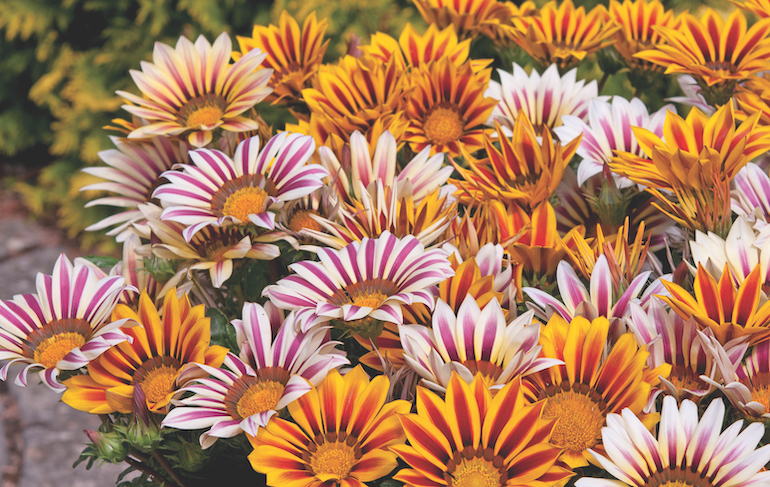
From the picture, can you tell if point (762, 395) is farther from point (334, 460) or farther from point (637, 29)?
point (637, 29)

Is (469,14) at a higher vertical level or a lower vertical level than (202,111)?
higher

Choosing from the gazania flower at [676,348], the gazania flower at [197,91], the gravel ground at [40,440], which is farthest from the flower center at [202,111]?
the gravel ground at [40,440]

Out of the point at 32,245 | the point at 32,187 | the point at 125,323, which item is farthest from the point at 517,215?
the point at 32,187

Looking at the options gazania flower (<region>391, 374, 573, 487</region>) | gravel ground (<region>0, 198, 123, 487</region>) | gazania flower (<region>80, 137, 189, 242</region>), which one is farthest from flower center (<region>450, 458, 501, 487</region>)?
gravel ground (<region>0, 198, 123, 487</region>)

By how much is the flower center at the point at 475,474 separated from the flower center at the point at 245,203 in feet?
0.84

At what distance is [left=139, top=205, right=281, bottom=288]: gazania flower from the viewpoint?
21.0 inches

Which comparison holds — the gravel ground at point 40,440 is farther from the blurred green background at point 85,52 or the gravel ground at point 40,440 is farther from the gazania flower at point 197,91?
the gazania flower at point 197,91

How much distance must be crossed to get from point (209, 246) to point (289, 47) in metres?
0.31

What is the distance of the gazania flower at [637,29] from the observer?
773 mm

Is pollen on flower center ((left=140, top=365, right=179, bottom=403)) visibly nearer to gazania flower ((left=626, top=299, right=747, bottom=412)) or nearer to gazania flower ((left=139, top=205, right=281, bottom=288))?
gazania flower ((left=139, top=205, right=281, bottom=288))

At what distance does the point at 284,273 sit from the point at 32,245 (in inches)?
92.1

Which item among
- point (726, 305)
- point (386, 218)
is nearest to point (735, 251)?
point (726, 305)

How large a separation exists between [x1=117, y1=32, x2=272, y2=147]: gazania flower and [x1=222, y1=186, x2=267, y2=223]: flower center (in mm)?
86

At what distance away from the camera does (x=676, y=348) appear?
0.49 meters
